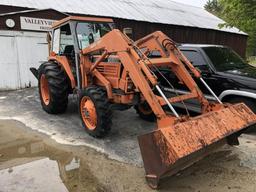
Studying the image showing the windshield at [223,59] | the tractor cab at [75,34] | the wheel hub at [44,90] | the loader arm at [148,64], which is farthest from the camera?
the wheel hub at [44,90]

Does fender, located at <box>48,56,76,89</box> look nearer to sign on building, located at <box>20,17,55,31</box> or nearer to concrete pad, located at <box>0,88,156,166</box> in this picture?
concrete pad, located at <box>0,88,156,166</box>

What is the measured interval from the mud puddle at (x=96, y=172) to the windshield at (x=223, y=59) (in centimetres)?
195

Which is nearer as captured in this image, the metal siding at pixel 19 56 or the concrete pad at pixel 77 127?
the concrete pad at pixel 77 127

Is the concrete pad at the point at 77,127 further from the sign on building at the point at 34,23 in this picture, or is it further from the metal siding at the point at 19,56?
the sign on building at the point at 34,23

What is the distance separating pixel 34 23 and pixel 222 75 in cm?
791

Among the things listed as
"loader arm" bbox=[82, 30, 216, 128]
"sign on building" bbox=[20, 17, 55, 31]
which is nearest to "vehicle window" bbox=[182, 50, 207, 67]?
"loader arm" bbox=[82, 30, 216, 128]

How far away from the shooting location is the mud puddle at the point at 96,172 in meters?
4.02

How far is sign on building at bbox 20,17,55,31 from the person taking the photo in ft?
36.9

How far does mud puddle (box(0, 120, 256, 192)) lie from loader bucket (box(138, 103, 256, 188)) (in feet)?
0.88

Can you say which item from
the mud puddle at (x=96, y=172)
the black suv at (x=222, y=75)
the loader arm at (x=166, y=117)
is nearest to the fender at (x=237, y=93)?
the black suv at (x=222, y=75)

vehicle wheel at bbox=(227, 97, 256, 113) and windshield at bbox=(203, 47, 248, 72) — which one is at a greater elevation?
windshield at bbox=(203, 47, 248, 72)

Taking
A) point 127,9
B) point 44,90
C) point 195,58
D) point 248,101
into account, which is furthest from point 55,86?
point 127,9

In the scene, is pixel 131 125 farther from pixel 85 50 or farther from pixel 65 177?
pixel 65 177

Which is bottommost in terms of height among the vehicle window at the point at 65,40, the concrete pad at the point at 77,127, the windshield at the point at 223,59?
the concrete pad at the point at 77,127
